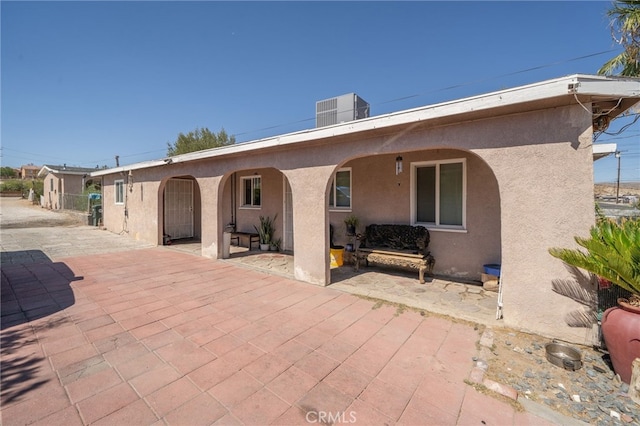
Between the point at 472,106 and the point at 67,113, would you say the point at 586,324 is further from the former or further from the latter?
the point at 67,113

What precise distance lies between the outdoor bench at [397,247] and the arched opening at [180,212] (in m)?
8.38

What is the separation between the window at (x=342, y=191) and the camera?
874 cm

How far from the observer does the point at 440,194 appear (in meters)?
7.16

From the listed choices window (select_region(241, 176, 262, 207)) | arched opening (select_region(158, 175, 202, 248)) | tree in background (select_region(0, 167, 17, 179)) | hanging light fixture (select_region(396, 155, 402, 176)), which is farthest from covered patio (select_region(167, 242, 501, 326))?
tree in background (select_region(0, 167, 17, 179))

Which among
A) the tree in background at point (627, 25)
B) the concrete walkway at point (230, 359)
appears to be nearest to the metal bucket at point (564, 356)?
the concrete walkway at point (230, 359)

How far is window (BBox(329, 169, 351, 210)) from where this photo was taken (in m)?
8.74

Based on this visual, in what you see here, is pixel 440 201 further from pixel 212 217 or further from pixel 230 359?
pixel 212 217

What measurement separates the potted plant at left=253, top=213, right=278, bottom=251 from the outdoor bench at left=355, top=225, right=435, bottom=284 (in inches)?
165

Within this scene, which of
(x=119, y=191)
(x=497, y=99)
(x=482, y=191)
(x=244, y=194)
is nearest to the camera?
(x=497, y=99)

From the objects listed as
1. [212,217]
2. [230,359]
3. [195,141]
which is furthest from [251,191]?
[195,141]

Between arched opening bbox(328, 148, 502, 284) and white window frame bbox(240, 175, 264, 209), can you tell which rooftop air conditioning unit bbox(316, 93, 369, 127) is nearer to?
arched opening bbox(328, 148, 502, 284)

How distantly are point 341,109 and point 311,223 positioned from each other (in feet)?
13.3

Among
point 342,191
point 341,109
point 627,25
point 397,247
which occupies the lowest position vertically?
point 397,247

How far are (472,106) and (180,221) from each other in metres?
13.8
